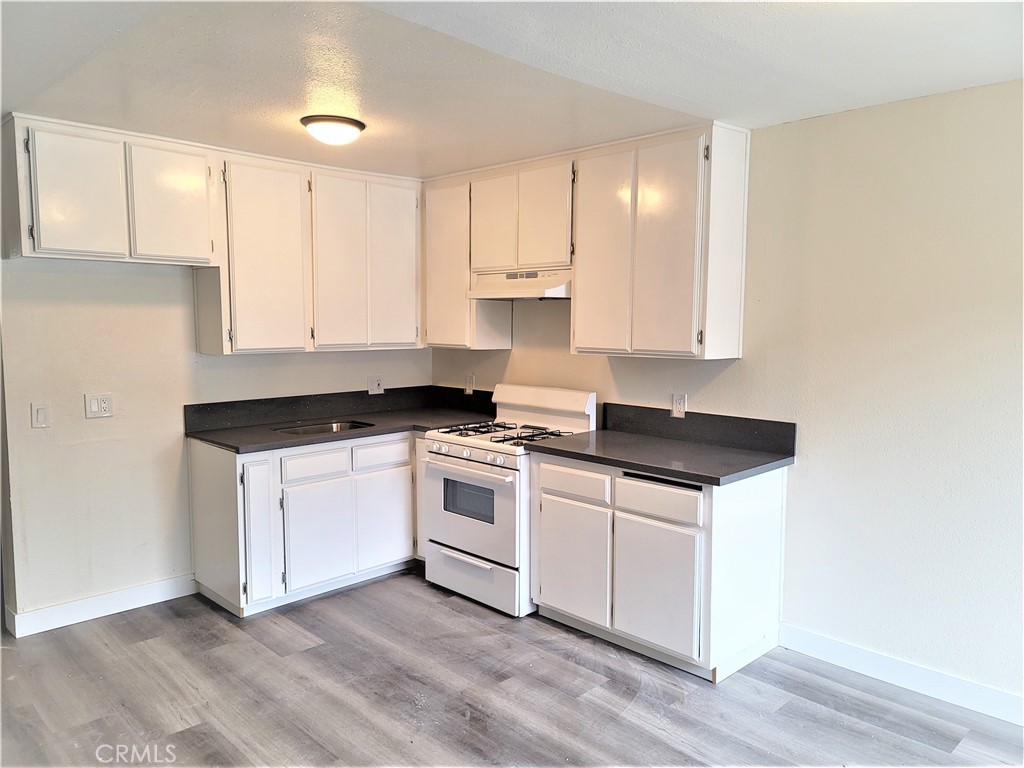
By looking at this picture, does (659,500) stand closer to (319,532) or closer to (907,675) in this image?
(907,675)

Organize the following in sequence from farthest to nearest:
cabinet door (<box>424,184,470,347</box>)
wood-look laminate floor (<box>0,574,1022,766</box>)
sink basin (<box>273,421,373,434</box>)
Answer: cabinet door (<box>424,184,470,347</box>)
sink basin (<box>273,421,373,434</box>)
wood-look laminate floor (<box>0,574,1022,766</box>)

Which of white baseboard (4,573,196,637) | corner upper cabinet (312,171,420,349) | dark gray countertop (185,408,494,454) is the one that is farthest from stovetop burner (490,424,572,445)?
white baseboard (4,573,196,637)

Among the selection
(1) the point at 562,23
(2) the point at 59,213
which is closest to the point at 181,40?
(1) the point at 562,23

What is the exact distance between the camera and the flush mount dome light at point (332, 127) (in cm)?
288

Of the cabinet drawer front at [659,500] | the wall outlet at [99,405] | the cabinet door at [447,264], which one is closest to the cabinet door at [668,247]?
the cabinet drawer front at [659,500]

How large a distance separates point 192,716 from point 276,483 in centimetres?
116

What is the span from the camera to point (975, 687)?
262 cm

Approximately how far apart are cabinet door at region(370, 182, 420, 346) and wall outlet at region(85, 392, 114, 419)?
1380 mm

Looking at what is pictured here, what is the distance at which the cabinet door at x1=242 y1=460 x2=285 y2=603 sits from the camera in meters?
3.42

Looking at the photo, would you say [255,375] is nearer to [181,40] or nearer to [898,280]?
[181,40]

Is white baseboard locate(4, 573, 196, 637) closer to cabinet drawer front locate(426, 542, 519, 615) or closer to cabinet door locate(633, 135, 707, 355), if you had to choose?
cabinet drawer front locate(426, 542, 519, 615)

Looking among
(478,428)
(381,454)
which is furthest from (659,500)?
(381,454)

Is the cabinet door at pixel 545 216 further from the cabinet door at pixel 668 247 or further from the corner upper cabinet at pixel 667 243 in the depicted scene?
the cabinet door at pixel 668 247

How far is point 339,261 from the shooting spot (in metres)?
3.96
